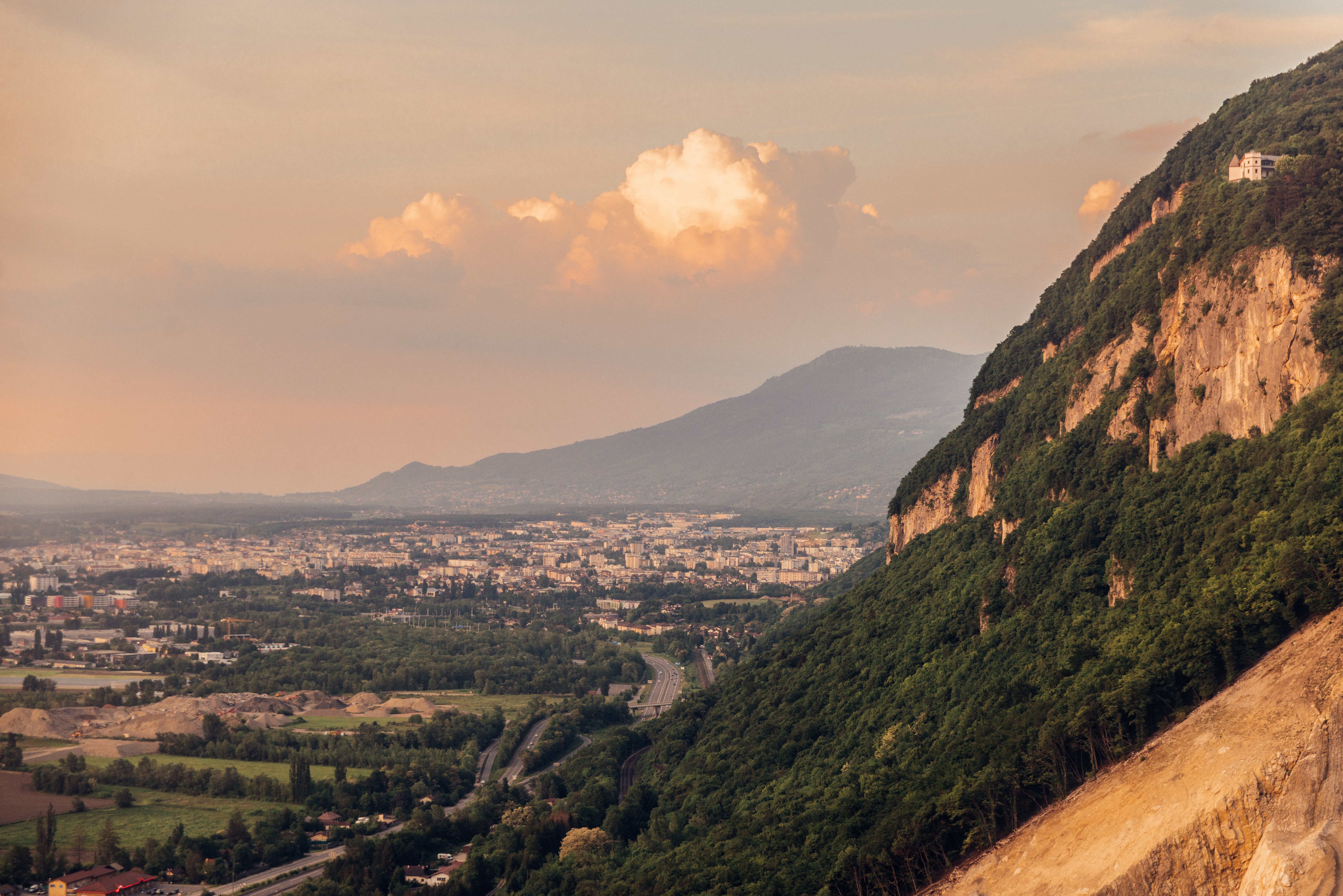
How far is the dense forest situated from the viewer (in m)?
34.1

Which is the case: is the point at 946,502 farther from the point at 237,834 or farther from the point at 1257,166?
the point at 237,834

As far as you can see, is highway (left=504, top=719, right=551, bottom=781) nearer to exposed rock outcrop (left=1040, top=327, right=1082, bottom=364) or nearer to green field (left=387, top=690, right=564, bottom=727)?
green field (left=387, top=690, right=564, bottom=727)

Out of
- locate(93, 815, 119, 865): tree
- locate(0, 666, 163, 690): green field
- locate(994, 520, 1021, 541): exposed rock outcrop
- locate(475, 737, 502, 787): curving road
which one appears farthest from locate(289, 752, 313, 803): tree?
locate(994, 520, 1021, 541): exposed rock outcrop

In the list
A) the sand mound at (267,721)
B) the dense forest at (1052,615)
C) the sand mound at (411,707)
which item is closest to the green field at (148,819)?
the sand mound at (267,721)

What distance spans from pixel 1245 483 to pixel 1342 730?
40.5ft

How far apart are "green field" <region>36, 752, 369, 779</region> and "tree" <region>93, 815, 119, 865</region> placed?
1365 centimetres

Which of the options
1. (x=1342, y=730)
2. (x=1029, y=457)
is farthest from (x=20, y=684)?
(x=1342, y=730)

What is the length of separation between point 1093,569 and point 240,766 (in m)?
54.9

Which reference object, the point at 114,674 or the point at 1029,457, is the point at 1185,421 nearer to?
the point at 1029,457

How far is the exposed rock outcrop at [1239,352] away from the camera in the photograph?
3759 centimetres

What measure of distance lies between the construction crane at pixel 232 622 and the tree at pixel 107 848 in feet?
239

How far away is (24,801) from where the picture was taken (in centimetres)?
6175

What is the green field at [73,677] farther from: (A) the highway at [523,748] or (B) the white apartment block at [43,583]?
(A) the highway at [523,748]

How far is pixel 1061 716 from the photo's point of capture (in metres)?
35.9
